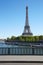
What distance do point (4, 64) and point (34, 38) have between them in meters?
98.0

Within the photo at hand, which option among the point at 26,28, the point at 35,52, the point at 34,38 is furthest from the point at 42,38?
the point at 35,52

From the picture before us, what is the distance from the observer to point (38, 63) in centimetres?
1134

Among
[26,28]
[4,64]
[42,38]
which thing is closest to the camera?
[4,64]

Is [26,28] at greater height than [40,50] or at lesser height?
greater

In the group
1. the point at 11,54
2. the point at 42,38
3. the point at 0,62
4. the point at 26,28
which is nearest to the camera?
the point at 0,62

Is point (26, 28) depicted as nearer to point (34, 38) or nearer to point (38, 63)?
point (34, 38)

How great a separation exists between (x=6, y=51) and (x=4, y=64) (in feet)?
15.8

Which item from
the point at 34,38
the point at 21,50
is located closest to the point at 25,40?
the point at 34,38

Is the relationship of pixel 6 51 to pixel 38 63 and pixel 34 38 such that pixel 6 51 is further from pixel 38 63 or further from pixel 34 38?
pixel 34 38

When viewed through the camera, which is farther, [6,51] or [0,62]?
[6,51]

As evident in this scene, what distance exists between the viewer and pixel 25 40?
10900 cm

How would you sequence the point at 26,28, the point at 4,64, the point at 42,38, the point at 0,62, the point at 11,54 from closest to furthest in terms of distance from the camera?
the point at 4,64, the point at 0,62, the point at 11,54, the point at 42,38, the point at 26,28

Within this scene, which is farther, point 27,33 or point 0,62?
point 27,33

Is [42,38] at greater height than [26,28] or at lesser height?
lesser
